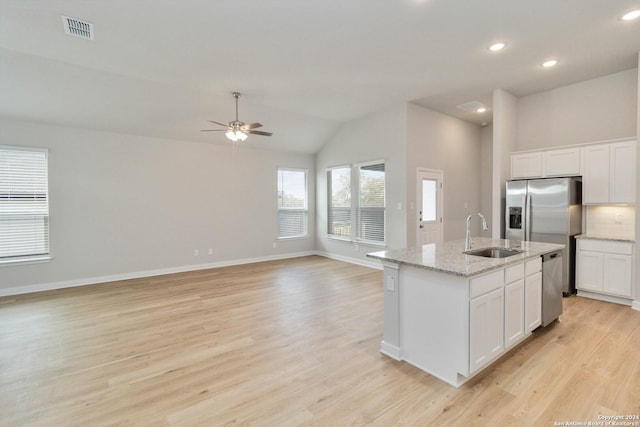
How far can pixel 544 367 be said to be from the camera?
2459 millimetres

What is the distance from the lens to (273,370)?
2.49 meters

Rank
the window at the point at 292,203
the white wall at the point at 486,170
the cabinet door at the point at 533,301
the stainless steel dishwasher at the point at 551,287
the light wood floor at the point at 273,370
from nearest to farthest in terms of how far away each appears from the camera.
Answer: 1. the light wood floor at the point at 273,370
2. the cabinet door at the point at 533,301
3. the stainless steel dishwasher at the point at 551,287
4. the white wall at the point at 486,170
5. the window at the point at 292,203

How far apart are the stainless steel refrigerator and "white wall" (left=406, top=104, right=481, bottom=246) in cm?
157

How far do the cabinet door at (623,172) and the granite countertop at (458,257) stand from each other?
1899 mm

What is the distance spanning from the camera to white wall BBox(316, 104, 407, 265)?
5.68 m

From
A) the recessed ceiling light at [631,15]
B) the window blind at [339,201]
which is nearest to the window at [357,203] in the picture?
the window blind at [339,201]

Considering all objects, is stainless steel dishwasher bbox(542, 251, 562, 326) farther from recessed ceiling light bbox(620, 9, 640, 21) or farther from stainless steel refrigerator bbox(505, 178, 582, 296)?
recessed ceiling light bbox(620, 9, 640, 21)

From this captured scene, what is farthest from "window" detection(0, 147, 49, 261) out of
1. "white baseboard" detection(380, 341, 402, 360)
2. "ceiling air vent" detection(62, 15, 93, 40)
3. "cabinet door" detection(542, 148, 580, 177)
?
"cabinet door" detection(542, 148, 580, 177)

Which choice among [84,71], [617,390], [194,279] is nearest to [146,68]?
[84,71]

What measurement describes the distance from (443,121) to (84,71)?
6267 mm

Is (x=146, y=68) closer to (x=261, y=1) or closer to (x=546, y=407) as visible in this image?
(x=261, y=1)

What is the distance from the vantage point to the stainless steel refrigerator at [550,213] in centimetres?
424

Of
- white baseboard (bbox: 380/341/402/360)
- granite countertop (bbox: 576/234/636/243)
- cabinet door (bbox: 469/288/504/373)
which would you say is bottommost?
white baseboard (bbox: 380/341/402/360)

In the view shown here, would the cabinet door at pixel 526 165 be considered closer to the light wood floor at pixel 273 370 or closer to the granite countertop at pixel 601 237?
the granite countertop at pixel 601 237
